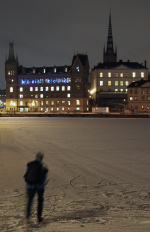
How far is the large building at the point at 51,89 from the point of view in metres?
111

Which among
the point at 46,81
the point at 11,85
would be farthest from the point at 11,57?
the point at 46,81

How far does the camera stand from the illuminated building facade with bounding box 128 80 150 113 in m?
93.3

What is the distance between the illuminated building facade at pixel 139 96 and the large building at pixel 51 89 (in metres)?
22.1

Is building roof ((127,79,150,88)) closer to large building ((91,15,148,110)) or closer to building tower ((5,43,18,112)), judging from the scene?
large building ((91,15,148,110))

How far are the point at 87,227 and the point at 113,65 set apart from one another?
105m

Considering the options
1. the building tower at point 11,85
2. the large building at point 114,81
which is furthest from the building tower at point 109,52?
the building tower at point 11,85

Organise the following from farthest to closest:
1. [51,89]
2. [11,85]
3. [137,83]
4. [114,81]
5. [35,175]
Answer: [11,85]
[51,89]
[114,81]
[137,83]
[35,175]

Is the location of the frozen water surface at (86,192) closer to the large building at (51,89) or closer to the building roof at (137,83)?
the building roof at (137,83)

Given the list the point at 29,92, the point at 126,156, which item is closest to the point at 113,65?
the point at 29,92

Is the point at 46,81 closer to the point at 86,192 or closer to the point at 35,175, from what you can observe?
the point at 86,192

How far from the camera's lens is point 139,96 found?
93.9m

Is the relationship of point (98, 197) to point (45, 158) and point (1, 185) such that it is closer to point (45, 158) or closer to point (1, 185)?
point (1, 185)

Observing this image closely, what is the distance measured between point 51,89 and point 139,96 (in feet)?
120

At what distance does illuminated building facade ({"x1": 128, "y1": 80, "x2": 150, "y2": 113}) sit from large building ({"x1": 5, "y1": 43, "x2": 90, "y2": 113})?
2207 cm
